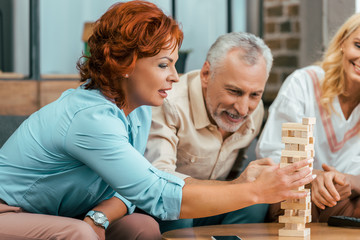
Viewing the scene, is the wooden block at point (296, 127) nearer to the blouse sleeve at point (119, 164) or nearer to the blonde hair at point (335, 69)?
the blouse sleeve at point (119, 164)

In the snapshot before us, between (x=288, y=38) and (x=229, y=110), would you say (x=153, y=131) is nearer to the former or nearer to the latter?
(x=229, y=110)

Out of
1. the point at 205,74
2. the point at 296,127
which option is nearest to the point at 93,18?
the point at 205,74

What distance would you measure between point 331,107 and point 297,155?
41.9 inches

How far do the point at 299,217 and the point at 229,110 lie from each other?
79cm

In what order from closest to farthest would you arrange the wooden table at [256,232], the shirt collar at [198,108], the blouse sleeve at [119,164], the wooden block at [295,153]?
the blouse sleeve at [119,164], the wooden block at [295,153], the wooden table at [256,232], the shirt collar at [198,108]

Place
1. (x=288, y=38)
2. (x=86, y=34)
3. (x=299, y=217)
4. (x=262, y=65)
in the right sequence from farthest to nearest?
(x=86, y=34) < (x=288, y=38) < (x=262, y=65) < (x=299, y=217)

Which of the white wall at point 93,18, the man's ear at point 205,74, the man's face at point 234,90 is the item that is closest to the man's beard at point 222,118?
the man's face at point 234,90

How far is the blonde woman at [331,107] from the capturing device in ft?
9.36

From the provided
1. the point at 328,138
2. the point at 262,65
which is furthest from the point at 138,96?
the point at 328,138

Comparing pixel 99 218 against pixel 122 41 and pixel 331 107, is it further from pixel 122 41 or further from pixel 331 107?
pixel 331 107

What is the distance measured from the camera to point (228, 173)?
114 inches

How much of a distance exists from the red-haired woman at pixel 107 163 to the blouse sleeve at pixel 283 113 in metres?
0.91

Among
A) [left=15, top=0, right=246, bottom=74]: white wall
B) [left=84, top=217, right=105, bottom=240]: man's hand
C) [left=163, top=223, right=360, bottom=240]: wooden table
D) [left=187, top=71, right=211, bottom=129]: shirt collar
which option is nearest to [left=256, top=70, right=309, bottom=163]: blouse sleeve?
[left=187, top=71, right=211, bottom=129]: shirt collar

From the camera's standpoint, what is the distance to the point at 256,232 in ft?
7.02
